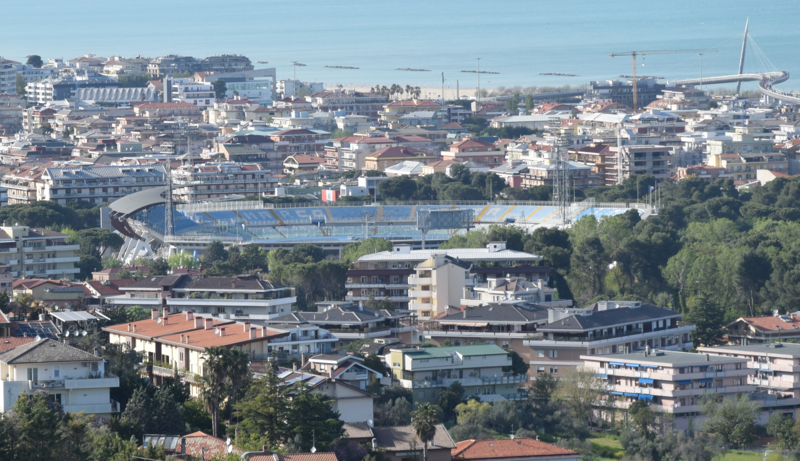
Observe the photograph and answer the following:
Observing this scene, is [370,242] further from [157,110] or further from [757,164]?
[157,110]

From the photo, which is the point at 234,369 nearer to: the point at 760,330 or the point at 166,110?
the point at 760,330

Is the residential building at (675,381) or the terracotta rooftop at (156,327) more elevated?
the terracotta rooftop at (156,327)

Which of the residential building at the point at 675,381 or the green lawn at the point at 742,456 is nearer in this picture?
the green lawn at the point at 742,456

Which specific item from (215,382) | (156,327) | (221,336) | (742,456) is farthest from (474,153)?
(215,382)

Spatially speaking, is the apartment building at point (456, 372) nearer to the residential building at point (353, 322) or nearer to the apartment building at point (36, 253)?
the residential building at point (353, 322)

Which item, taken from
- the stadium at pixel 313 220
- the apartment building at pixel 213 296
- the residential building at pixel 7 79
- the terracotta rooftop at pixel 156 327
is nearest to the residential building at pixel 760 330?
the apartment building at pixel 213 296
